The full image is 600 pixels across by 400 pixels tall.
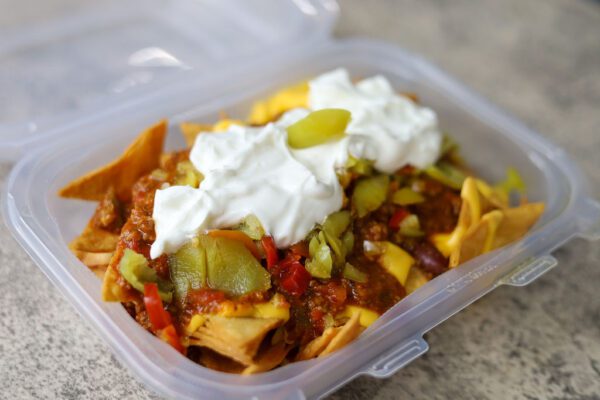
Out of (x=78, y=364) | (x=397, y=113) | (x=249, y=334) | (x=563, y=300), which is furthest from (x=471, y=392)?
(x=78, y=364)

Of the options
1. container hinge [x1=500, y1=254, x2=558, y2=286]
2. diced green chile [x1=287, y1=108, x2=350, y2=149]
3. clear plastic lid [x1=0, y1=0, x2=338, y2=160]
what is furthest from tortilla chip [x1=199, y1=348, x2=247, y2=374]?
clear plastic lid [x1=0, y1=0, x2=338, y2=160]

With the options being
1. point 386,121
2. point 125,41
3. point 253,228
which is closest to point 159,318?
point 253,228

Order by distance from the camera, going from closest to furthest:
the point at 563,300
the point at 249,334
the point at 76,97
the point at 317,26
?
the point at 249,334
the point at 563,300
the point at 76,97
the point at 317,26

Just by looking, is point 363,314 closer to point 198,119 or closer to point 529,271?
point 529,271

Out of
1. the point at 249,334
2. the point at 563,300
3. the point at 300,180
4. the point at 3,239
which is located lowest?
the point at 3,239

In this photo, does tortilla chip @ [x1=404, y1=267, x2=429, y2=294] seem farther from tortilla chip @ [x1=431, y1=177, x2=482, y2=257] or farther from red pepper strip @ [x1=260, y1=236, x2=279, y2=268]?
red pepper strip @ [x1=260, y1=236, x2=279, y2=268]

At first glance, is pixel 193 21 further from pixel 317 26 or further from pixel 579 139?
pixel 579 139

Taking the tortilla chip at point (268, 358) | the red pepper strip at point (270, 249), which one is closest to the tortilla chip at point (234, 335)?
the tortilla chip at point (268, 358)
